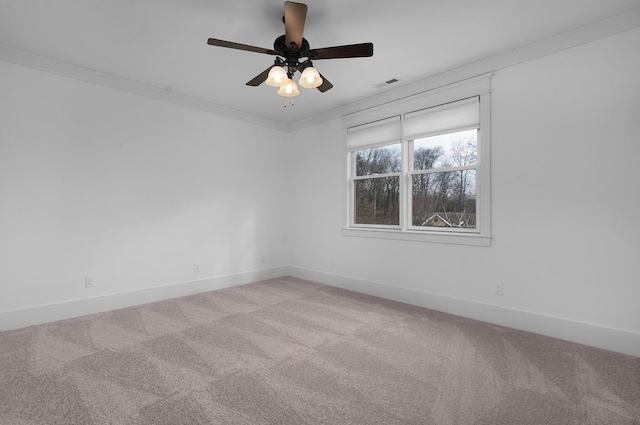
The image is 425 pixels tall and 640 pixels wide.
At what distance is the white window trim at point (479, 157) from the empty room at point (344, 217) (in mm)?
25

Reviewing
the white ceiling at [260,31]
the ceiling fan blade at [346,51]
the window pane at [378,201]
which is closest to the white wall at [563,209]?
the white ceiling at [260,31]

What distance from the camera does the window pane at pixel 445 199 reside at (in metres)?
3.45

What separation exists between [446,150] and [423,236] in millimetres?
1115

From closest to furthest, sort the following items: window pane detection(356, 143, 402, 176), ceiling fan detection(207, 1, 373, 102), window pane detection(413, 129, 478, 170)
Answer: ceiling fan detection(207, 1, 373, 102)
window pane detection(413, 129, 478, 170)
window pane detection(356, 143, 402, 176)

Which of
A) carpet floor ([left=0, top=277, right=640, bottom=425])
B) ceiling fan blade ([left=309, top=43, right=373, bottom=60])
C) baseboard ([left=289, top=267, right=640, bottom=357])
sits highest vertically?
ceiling fan blade ([left=309, top=43, right=373, bottom=60])

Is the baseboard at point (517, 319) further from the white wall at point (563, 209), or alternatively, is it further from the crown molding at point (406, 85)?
the crown molding at point (406, 85)

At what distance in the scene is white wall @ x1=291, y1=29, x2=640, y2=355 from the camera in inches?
97.3

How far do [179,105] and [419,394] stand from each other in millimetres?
4398

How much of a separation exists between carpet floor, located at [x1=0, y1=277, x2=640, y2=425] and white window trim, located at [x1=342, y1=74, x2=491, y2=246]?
3.10 ft

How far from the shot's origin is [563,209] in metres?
2.74

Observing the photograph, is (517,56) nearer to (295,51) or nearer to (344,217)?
(295,51)

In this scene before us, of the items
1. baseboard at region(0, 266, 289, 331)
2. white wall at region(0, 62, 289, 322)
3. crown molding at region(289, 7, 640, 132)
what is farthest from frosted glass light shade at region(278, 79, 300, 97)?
baseboard at region(0, 266, 289, 331)

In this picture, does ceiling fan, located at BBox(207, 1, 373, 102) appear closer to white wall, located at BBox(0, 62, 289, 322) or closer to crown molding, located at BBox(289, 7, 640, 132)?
crown molding, located at BBox(289, 7, 640, 132)

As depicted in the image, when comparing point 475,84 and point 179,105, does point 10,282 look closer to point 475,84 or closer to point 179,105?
point 179,105
